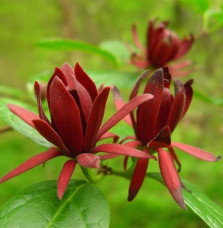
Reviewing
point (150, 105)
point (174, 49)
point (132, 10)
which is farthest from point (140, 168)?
point (132, 10)

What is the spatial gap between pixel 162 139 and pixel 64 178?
272 mm

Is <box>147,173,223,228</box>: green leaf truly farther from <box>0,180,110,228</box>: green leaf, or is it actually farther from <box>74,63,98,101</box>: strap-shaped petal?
<box>74,63,98,101</box>: strap-shaped petal

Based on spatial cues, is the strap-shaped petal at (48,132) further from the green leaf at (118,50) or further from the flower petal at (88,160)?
the green leaf at (118,50)

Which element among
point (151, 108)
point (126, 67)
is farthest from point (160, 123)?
point (126, 67)

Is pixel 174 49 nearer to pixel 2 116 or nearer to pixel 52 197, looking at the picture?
pixel 2 116

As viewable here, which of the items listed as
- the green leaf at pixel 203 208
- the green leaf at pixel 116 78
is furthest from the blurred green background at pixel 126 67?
the green leaf at pixel 203 208

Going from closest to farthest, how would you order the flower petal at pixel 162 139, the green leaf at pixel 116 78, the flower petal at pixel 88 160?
1. the flower petal at pixel 88 160
2. the flower petal at pixel 162 139
3. the green leaf at pixel 116 78

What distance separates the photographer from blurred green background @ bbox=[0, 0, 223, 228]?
12.8ft

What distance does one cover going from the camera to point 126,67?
395cm

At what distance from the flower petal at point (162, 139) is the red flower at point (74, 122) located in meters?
0.10

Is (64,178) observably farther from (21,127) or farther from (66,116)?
(21,127)

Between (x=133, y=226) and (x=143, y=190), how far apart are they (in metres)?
0.46

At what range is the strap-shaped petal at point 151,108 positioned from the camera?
3.25ft

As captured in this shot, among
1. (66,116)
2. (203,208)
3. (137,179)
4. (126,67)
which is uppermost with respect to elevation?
(66,116)
